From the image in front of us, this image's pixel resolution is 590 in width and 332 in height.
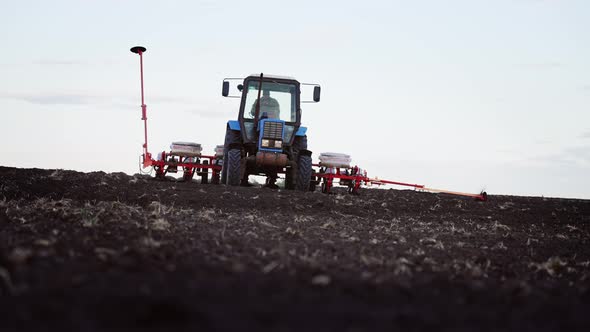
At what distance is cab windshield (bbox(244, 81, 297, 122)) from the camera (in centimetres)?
1680

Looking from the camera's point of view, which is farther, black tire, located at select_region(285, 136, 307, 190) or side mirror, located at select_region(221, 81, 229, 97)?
black tire, located at select_region(285, 136, 307, 190)

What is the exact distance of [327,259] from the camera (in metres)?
5.76

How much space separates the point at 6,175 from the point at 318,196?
758 centimetres

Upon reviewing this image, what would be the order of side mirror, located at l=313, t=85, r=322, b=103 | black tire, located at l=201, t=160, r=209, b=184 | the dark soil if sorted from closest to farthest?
the dark soil < side mirror, located at l=313, t=85, r=322, b=103 < black tire, located at l=201, t=160, r=209, b=184

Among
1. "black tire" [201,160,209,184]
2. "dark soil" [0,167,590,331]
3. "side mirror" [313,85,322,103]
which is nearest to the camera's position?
"dark soil" [0,167,590,331]

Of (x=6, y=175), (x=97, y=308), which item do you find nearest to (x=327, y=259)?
(x=97, y=308)

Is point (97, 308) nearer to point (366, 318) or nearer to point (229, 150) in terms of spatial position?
point (366, 318)

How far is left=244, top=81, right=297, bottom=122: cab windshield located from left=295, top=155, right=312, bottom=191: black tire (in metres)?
1.10

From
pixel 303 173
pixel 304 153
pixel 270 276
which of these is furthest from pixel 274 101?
pixel 270 276

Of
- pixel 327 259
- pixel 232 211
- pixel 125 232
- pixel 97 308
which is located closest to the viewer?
pixel 97 308

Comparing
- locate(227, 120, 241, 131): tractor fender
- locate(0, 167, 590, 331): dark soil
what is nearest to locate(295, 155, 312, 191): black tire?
locate(227, 120, 241, 131): tractor fender

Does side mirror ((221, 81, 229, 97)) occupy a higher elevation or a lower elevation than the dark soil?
higher

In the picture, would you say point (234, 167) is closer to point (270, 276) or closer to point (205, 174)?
point (205, 174)

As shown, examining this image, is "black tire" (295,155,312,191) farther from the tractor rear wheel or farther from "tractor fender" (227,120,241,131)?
"tractor fender" (227,120,241,131)
